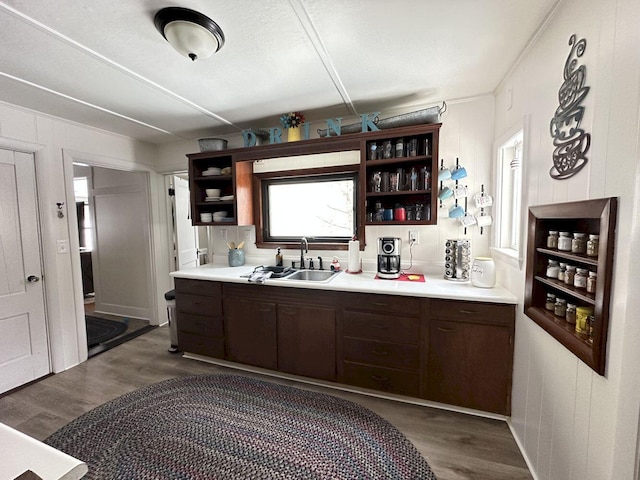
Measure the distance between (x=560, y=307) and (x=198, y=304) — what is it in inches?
109

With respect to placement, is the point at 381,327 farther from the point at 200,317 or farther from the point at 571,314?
the point at 200,317

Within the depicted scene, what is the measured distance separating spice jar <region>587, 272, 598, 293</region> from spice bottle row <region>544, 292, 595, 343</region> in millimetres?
106

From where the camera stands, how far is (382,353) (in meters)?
2.01

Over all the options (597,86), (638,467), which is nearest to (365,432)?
(638,467)

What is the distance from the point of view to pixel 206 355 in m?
2.62

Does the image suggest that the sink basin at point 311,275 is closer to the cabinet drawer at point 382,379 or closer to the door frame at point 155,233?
the cabinet drawer at point 382,379

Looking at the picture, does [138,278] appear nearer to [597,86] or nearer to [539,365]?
[539,365]

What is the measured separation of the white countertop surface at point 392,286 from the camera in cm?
178

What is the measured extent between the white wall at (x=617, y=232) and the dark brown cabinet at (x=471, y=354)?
20 cm

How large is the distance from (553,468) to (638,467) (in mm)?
618

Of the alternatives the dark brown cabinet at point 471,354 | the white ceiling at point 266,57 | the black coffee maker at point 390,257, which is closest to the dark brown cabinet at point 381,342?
the dark brown cabinet at point 471,354

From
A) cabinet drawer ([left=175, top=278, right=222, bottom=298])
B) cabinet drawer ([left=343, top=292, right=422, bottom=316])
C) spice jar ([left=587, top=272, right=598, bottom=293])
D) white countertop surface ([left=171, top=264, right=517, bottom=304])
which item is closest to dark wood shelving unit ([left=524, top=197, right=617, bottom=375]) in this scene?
spice jar ([left=587, top=272, right=598, bottom=293])

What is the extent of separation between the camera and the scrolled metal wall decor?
1.08 m

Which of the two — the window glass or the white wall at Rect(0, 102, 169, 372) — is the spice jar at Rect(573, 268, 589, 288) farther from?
the white wall at Rect(0, 102, 169, 372)
